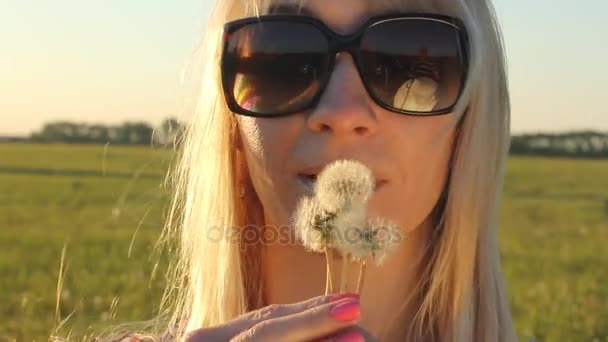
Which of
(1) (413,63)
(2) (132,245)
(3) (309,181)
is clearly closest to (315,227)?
(3) (309,181)

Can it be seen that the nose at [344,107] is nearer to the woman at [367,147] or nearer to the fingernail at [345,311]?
the woman at [367,147]

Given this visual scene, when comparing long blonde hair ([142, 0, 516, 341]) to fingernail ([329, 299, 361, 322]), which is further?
long blonde hair ([142, 0, 516, 341])

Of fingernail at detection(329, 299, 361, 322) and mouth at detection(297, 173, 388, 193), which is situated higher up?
mouth at detection(297, 173, 388, 193)

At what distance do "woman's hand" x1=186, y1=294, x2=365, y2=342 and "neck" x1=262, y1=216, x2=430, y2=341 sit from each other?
69 cm

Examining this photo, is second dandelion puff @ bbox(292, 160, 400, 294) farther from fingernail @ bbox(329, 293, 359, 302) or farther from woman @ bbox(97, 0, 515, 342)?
woman @ bbox(97, 0, 515, 342)

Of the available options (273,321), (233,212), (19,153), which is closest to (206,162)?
(233,212)

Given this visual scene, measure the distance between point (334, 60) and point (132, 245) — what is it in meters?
2.14

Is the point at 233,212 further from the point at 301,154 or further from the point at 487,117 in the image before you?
the point at 487,117

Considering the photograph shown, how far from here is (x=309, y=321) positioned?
182 cm

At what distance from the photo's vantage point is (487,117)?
2.78 metres

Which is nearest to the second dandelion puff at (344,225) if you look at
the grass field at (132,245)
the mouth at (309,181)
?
the mouth at (309,181)

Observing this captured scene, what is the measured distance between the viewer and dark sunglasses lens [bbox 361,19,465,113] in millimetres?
2508

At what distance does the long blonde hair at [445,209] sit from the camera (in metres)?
2.74

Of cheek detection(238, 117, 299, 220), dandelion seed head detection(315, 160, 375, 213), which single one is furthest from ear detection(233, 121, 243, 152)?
dandelion seed head detection(315, 160, 375, 213)
